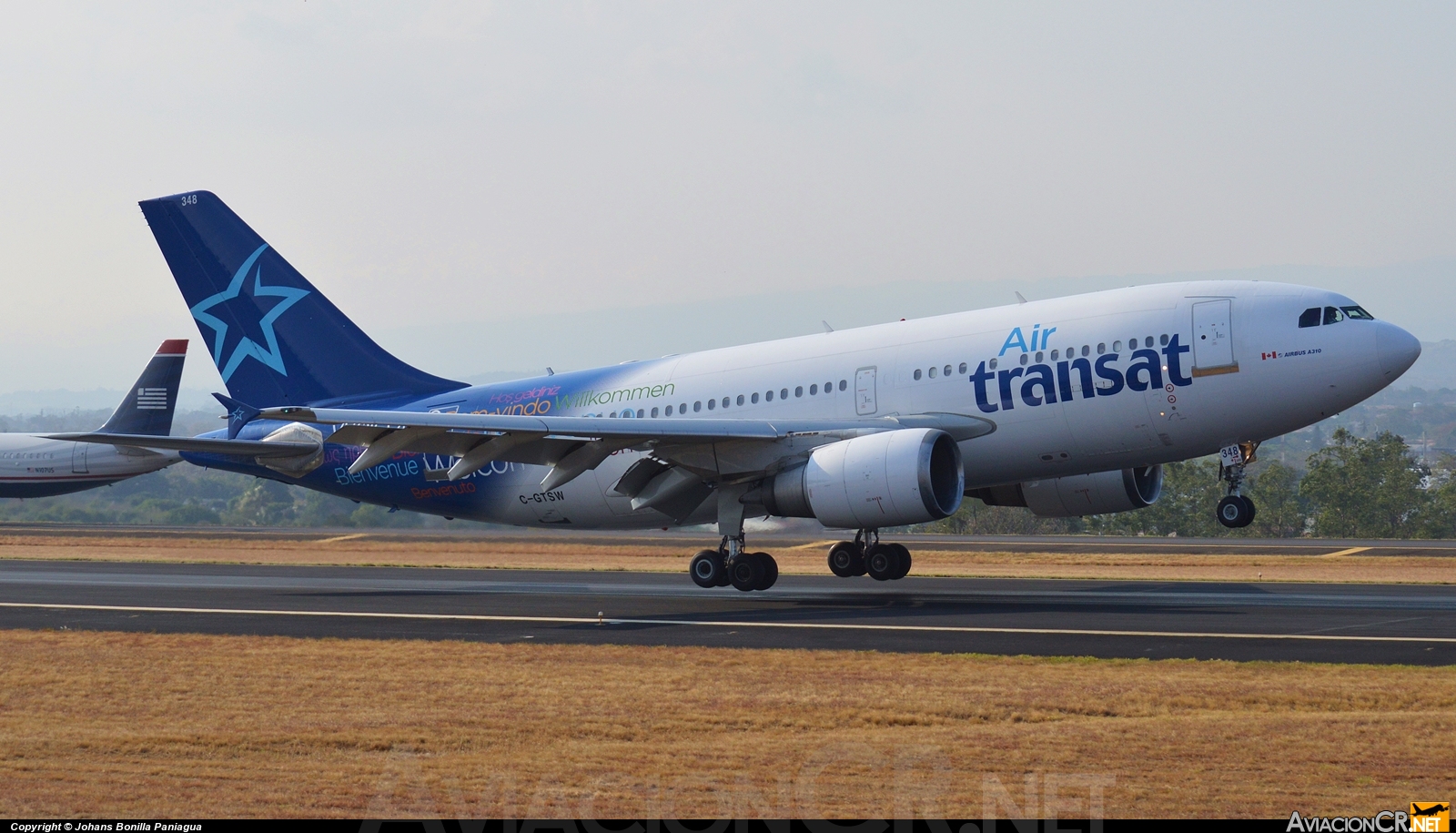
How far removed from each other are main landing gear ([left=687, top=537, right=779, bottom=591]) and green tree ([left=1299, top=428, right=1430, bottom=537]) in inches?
2331

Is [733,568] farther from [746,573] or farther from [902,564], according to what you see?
[902,564]

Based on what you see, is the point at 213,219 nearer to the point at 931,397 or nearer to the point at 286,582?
the point at 286,582

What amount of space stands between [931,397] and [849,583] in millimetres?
6401

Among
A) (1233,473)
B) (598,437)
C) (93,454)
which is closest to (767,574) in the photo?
(598,437)

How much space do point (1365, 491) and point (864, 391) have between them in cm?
6217

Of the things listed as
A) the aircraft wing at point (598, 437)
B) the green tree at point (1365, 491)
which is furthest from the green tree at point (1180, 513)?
the aircraft wing at point (598, 437)

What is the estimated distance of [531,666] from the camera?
56.0 ft

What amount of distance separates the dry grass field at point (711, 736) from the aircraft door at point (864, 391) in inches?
409

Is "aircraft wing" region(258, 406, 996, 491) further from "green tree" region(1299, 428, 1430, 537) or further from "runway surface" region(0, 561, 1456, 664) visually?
"green tree" region(1299, 428, 1430, 537)

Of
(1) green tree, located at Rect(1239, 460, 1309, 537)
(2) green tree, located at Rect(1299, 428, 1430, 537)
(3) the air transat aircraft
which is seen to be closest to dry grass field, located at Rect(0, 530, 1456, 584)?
(3) the air transat aircraft

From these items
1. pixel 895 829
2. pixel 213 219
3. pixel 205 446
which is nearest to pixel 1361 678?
pixel 895 829

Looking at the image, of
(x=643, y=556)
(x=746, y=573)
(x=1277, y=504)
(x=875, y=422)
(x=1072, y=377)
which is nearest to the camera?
(x=1072, y=377)

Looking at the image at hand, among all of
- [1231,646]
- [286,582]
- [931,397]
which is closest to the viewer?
[1231,646]

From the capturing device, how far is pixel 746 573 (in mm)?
27812
